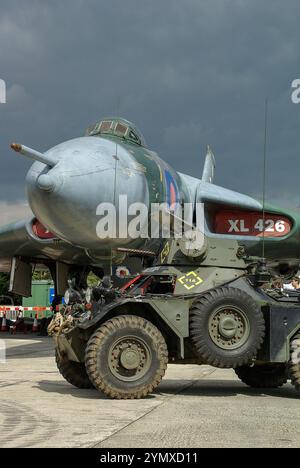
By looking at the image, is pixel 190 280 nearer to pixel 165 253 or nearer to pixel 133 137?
pixel 165 253

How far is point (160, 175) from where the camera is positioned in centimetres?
1396

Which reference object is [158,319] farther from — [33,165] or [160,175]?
[160,175]

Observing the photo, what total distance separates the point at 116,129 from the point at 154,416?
9.31 meters

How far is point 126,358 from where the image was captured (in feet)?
23.9

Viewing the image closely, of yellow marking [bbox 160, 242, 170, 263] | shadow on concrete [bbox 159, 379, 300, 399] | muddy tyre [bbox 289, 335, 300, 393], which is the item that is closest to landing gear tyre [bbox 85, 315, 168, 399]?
shadow on concrete [bbox 159, 379, 300, 399]

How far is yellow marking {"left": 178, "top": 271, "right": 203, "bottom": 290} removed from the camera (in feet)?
26.4

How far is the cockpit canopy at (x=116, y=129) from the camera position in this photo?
14.5 m

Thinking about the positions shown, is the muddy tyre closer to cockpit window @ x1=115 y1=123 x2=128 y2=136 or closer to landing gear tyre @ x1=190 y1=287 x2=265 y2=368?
landing gear tyre @ x1=190 y1=287 x2=265 y2=368

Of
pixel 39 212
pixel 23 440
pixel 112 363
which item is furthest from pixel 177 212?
pixel 23 440

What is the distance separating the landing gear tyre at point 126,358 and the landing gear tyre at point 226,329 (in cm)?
44

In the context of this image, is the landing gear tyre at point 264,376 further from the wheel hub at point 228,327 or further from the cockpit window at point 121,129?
the cockpit window at point 121,129
